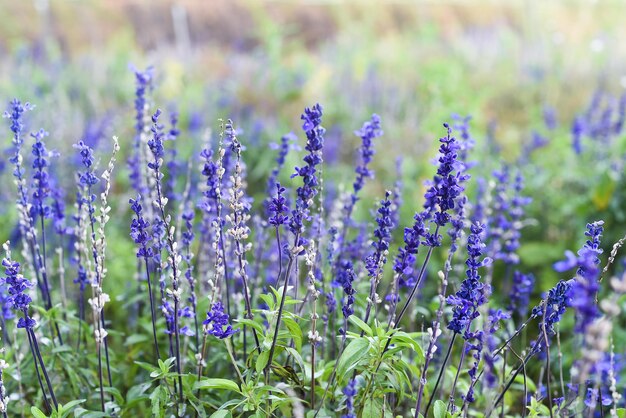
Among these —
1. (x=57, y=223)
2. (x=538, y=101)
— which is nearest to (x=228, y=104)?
(x=538, y=101)

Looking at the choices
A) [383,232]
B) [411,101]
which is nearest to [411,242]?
[383,232]

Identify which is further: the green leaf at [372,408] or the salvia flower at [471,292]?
the green leaf at [372,408]

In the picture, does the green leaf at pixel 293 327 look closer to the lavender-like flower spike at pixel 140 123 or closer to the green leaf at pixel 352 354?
the green leaf at pixel 352 354

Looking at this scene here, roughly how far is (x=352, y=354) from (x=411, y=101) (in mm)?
7563

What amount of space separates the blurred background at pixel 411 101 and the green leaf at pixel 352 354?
1.57m

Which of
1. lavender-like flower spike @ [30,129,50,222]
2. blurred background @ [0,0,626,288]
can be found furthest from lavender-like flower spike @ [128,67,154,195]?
lavender-like flower spike @ [30,129,50,222]

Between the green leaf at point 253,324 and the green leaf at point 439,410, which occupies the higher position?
the green leaf at point 253,324

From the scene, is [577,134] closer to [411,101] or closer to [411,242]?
[411,242]

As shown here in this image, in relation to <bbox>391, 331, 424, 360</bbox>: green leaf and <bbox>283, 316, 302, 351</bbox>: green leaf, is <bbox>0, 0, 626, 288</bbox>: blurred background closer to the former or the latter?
<bbox>283, 316, 302, 351</bbox>: green leaf

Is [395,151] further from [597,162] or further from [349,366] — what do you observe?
[349,366]

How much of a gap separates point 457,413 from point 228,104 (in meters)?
6.90

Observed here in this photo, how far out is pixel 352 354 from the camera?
2125 mm

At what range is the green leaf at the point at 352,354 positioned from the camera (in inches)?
83.4

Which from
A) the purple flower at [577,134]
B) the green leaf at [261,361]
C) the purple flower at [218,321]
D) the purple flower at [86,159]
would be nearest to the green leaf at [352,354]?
the green leaf at [261,361]
